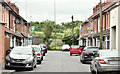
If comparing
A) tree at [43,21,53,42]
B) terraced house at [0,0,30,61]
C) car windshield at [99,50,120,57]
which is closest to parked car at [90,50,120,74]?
car windshield at [99,50,120,57]

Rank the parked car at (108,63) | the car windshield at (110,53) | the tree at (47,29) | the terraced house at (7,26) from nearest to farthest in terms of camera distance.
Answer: the parked car at (108,63)
the car windshield at (110,53)
the terraced house at (7,26)
the tree at (47,29)

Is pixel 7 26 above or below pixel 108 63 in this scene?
above

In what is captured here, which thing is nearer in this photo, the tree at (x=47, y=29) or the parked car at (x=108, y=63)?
the parked car at (x=108, y=63)

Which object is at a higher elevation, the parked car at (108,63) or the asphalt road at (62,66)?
the parked car at (108,63)

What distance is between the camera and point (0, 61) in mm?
21969

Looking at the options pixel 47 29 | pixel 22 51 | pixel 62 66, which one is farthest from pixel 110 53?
pixel 47 29

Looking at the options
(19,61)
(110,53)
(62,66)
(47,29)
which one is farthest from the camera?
(47,29)

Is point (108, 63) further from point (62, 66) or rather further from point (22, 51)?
point (62, 66)

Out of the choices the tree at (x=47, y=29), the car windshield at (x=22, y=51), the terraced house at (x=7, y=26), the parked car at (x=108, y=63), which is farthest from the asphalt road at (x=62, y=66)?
the tree at (x=47, y=29)

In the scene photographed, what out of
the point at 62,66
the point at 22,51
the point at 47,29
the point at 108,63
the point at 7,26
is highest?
the point at 47,29

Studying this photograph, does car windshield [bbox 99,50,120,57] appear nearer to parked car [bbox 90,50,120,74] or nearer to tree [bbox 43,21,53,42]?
parked car [bbox 90,50,120,74]

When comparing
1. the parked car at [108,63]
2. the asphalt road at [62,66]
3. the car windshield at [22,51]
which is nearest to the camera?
the parked car at [108,63]

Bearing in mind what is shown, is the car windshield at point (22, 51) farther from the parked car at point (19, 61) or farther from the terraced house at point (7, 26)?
the terraced house at point (7, 26)

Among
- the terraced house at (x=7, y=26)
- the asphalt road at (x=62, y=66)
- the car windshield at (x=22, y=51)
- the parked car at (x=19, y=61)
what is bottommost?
the asphalt road at (x=62, y=66)
